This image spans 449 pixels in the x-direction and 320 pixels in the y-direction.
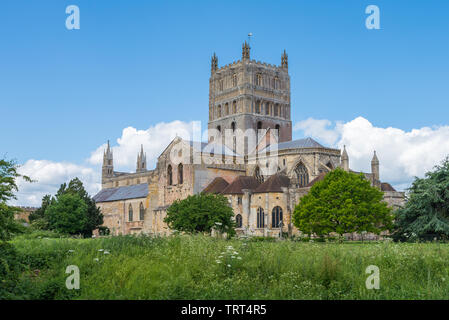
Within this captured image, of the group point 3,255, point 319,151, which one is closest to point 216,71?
point 319,151

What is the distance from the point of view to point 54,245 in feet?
69.5

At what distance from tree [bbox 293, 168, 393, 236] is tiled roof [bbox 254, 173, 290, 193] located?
9073 millimetres

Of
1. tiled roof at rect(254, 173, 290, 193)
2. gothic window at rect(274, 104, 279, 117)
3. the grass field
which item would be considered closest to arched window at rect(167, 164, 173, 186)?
tiled roof at rect(254, 173, 290, 193)

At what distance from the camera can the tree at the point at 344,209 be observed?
43938mm

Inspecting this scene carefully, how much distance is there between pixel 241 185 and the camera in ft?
193

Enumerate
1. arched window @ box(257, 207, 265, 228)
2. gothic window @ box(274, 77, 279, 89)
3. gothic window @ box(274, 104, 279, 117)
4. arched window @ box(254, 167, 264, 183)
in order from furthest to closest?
1. gothic window @ box(274, 77, 279, 89)
2. gothic window @ box(274, 104, 279, 117)
3. arched window @ box(254, 167, 264, 183)
4. arched window @ box(257, 207, 265, 228)

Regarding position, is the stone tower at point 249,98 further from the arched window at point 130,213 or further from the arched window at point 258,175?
the arched window at point 130,213

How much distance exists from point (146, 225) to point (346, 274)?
5588 cm

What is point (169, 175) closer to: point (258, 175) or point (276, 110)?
point (258, 175)

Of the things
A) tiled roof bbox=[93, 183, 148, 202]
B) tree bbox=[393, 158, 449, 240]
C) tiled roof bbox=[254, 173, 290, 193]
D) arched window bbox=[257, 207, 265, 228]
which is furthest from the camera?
tiled roof bbox=[93, 183, 148, 202]

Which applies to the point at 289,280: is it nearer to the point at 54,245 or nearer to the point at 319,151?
the point at 54,245

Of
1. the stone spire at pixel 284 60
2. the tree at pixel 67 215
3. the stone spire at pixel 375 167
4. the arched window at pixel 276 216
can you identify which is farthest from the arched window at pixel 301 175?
the stone spire at pixel 284 60

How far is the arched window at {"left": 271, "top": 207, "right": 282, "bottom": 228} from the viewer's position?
181 feet

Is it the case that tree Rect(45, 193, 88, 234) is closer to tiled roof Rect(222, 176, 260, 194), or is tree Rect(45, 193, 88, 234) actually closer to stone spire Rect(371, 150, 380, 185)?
tiled roof Rect(222, 176, 260, 194)
